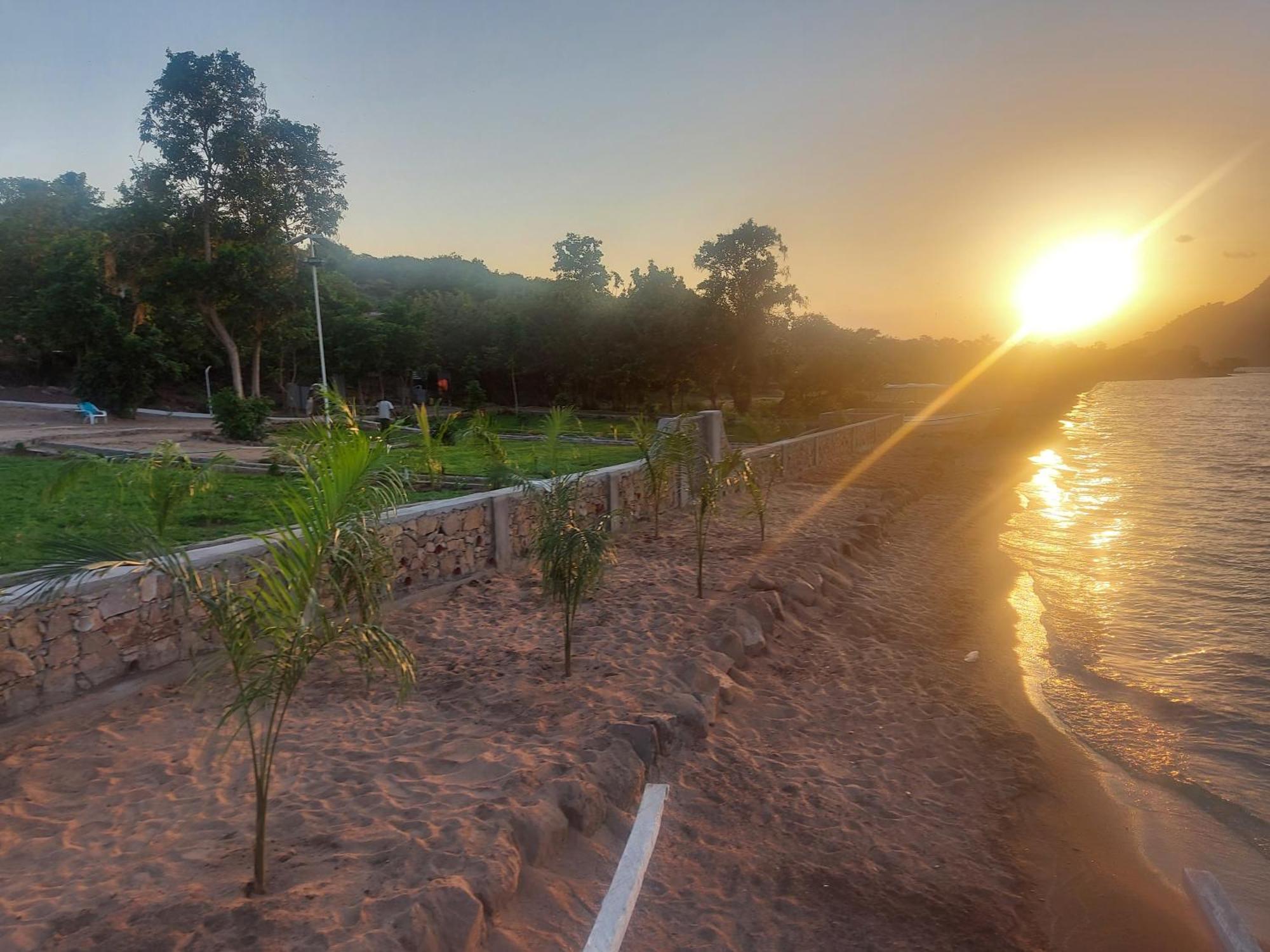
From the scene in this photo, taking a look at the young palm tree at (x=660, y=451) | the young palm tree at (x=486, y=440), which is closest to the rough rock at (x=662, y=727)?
the young palm tree at (x=660, y=451)

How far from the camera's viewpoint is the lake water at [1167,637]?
5391 millimetres

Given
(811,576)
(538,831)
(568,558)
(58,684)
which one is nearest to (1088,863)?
(538,831)

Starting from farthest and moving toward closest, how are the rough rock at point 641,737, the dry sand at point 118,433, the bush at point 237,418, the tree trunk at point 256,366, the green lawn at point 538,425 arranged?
the tree trunk at point 256,366 < the green lawn at point 538,425 < the bush at point 237,418 < the dry sand at point 118,433 < the rough rock at point 641,737

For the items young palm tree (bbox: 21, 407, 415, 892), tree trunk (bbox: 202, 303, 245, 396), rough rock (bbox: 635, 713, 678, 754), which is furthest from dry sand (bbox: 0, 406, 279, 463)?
young palm tree (bbox: 21, 407, 415, 892)

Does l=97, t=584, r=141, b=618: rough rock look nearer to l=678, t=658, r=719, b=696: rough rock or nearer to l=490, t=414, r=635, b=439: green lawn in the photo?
l=678, t=658, r=719, b=696: rough rock

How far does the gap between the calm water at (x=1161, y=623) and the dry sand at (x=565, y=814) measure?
775mm

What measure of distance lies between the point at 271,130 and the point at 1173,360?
16136cm

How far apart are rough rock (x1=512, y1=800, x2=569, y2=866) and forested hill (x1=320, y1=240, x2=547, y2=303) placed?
2418 inches

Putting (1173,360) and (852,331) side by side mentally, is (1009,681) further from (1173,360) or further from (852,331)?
(1173,360)

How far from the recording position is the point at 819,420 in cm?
3278

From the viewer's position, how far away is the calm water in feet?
19.5

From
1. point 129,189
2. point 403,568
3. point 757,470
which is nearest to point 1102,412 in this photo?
point 757,470

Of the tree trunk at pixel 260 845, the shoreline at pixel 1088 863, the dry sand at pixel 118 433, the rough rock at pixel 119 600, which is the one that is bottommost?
the shoreline at pixel 1088 863

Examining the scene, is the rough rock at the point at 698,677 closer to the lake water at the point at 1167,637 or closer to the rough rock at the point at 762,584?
the rough rock at the point at 762,584
